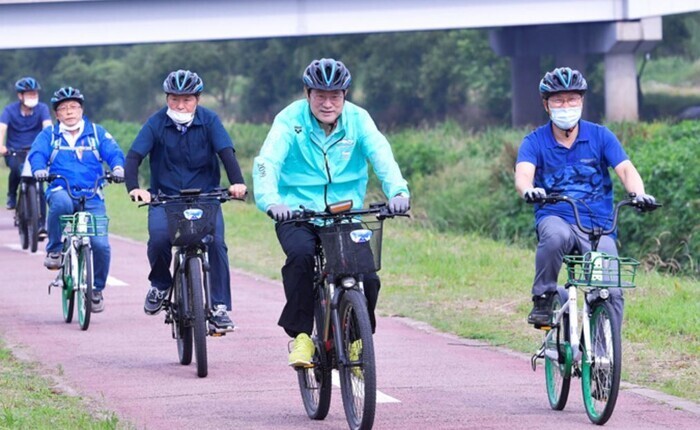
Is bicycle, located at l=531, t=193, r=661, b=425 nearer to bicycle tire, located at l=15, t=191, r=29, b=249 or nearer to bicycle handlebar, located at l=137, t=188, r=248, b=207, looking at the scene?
bicycle handlebar, located at l=137, t=188, r=248, b=207

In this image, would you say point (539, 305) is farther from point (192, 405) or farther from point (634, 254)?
point (634, 254)

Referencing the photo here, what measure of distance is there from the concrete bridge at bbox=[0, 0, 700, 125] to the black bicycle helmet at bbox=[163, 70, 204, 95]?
39244 mm

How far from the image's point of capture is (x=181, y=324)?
1017cm

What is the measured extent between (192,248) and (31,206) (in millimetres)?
9603

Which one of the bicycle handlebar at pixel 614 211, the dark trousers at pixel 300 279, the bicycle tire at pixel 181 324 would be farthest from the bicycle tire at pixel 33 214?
the bicycle handlebar at pixel 614 211

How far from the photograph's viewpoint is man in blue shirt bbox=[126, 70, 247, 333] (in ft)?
34.2

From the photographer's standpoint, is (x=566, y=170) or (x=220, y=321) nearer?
(x=566, y=170)

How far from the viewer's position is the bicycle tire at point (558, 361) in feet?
27.5

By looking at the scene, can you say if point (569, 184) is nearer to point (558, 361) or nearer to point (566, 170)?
point (566, 170)

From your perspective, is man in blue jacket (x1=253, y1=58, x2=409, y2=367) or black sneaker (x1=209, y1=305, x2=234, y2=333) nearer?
man in blue jacket (x1=253, y1=58, x2=409, y2=367)

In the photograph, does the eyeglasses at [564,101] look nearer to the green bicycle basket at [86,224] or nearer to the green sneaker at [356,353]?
the green sneaker at [356,353]

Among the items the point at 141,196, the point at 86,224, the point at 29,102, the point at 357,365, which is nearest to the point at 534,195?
the point at 357,365

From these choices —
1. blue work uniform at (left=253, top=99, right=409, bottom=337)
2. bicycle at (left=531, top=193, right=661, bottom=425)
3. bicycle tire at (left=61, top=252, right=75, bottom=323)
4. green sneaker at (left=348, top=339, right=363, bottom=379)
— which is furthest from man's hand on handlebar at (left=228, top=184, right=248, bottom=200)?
bicycle tire at (left=61, top=252, right=75, bottom=323)

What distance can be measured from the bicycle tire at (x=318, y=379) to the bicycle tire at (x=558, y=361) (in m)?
1.23
